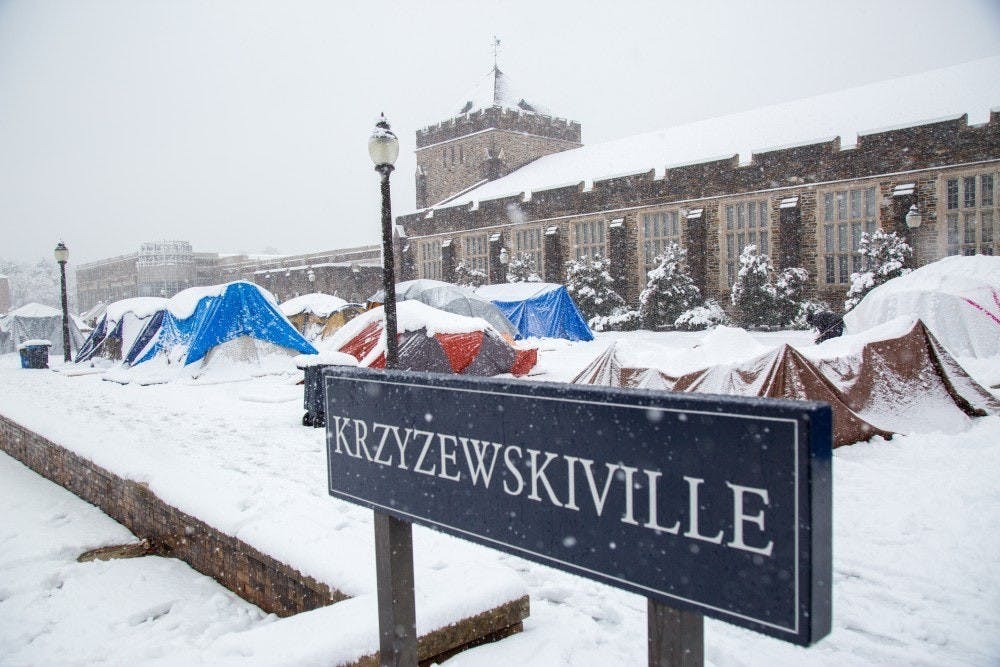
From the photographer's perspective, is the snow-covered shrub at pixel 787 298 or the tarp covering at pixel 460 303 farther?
the snow-covered shrub at pixel 787 298

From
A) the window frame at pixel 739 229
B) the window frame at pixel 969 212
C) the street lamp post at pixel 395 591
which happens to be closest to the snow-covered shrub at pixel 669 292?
the window frame at pixel 739 229

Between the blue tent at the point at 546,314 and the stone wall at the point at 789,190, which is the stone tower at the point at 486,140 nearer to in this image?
the stone wall at the point at 789,190

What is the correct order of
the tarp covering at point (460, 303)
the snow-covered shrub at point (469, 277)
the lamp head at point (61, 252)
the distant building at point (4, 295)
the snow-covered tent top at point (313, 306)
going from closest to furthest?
1. the tarp covering at point (460, 303)
2. the lamp head at point (61, 252)
3. the snow-covered tent top at point (313, 306)
4. the snow-covered shrub at point (469, 277)
5. the distant building at point (4, 295)

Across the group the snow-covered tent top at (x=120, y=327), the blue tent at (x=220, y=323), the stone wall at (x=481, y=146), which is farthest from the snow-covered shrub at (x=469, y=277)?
the blue tent at (x=220, y=323)

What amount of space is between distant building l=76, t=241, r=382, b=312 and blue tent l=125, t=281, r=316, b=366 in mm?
23869

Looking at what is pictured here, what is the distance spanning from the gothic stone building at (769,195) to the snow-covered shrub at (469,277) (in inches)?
21.6

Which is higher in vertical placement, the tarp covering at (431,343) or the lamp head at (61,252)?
the lamp head at (61,252)

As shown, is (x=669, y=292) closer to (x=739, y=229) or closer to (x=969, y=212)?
(x=739, y=229)

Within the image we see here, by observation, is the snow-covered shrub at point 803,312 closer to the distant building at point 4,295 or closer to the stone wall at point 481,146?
the stone wall at point 481,146

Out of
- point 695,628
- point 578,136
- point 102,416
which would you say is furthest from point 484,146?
point 695,628

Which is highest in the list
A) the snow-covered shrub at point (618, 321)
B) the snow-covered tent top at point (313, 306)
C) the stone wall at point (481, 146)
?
the stone wall at point (481, 146)

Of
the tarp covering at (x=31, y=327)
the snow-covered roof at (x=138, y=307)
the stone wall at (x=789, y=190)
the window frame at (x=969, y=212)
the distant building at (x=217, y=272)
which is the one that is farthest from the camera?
the distant building at (x=217, y=272)

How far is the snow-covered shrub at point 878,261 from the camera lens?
17766 millimetres

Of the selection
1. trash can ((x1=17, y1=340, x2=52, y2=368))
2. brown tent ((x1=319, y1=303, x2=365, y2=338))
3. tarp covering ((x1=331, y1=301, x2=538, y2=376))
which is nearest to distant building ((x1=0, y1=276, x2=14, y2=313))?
trash can ((x1=17, y1=340, x2=52, y2=368))
